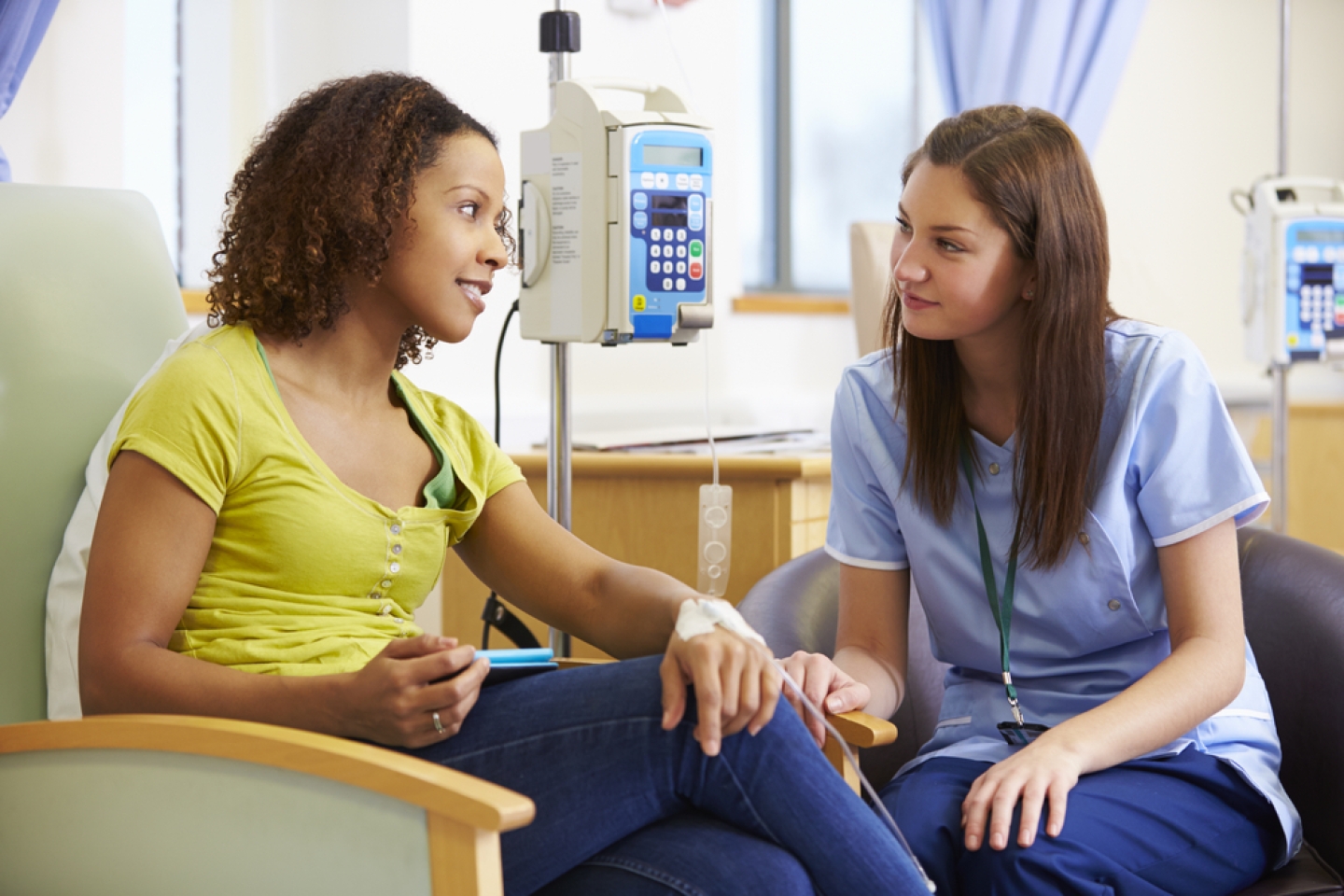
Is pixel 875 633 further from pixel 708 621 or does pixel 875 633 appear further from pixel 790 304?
pixel 790 304

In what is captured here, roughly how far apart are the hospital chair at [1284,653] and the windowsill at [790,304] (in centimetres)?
199

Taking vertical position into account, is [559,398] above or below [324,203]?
below

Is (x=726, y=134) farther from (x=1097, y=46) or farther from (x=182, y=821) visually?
(x=182, y=821)

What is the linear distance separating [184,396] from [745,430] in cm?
146

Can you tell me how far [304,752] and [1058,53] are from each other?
2943mm

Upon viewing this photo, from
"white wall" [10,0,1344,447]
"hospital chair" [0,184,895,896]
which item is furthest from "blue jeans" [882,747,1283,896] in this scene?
"white wall" [10,0,1344,447]

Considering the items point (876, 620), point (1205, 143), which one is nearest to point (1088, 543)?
point (876, 620)

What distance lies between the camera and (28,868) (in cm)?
106

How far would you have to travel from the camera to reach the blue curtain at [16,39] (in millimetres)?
1777

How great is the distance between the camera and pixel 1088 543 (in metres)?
1.34

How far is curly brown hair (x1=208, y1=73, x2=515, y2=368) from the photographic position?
1236 millimetres

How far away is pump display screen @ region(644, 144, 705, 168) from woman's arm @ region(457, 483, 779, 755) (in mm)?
488

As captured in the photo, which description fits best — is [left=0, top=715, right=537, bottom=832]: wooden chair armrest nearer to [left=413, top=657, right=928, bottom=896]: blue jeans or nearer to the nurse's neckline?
[left=413, top=657, right=928, bottom=896]: blue jeans

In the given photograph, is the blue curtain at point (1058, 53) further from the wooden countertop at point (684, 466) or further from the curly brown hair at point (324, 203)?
the curly brown hair at point (324, 203)
